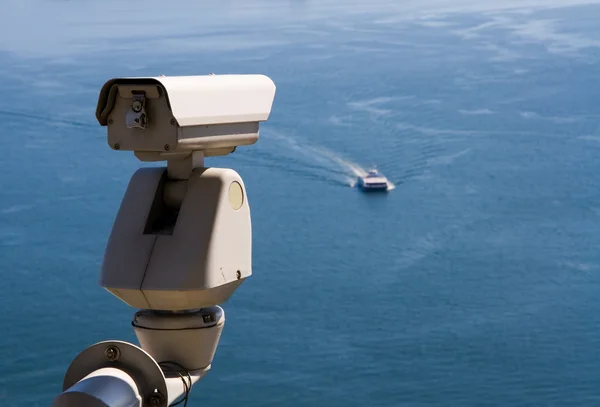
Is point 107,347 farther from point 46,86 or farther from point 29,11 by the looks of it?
point 29,11

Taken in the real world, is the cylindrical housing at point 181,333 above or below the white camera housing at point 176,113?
below

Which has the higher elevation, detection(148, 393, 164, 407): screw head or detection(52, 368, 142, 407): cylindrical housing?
detection(52, 368, 142, 407): cylindrical housing

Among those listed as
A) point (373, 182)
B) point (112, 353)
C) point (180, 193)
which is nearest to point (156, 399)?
point (112, 353)

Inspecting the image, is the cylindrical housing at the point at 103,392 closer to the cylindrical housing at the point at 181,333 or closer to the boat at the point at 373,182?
the cylindrical housing at the point at 181,333

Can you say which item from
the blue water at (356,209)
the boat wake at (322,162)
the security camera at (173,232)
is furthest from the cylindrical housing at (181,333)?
the boat wake at (322,162)

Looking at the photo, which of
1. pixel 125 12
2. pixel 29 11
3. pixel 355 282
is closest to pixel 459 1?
pixel 125 12

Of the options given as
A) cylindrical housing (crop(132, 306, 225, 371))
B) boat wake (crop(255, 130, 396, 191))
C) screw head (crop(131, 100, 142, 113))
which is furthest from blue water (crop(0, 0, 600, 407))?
screw head (crop(131, 100, 142, 113))

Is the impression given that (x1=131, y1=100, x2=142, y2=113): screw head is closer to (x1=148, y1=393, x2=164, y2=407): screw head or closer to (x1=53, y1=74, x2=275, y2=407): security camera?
(x1=53, y1=74, x2=275, y2=407): security camera
